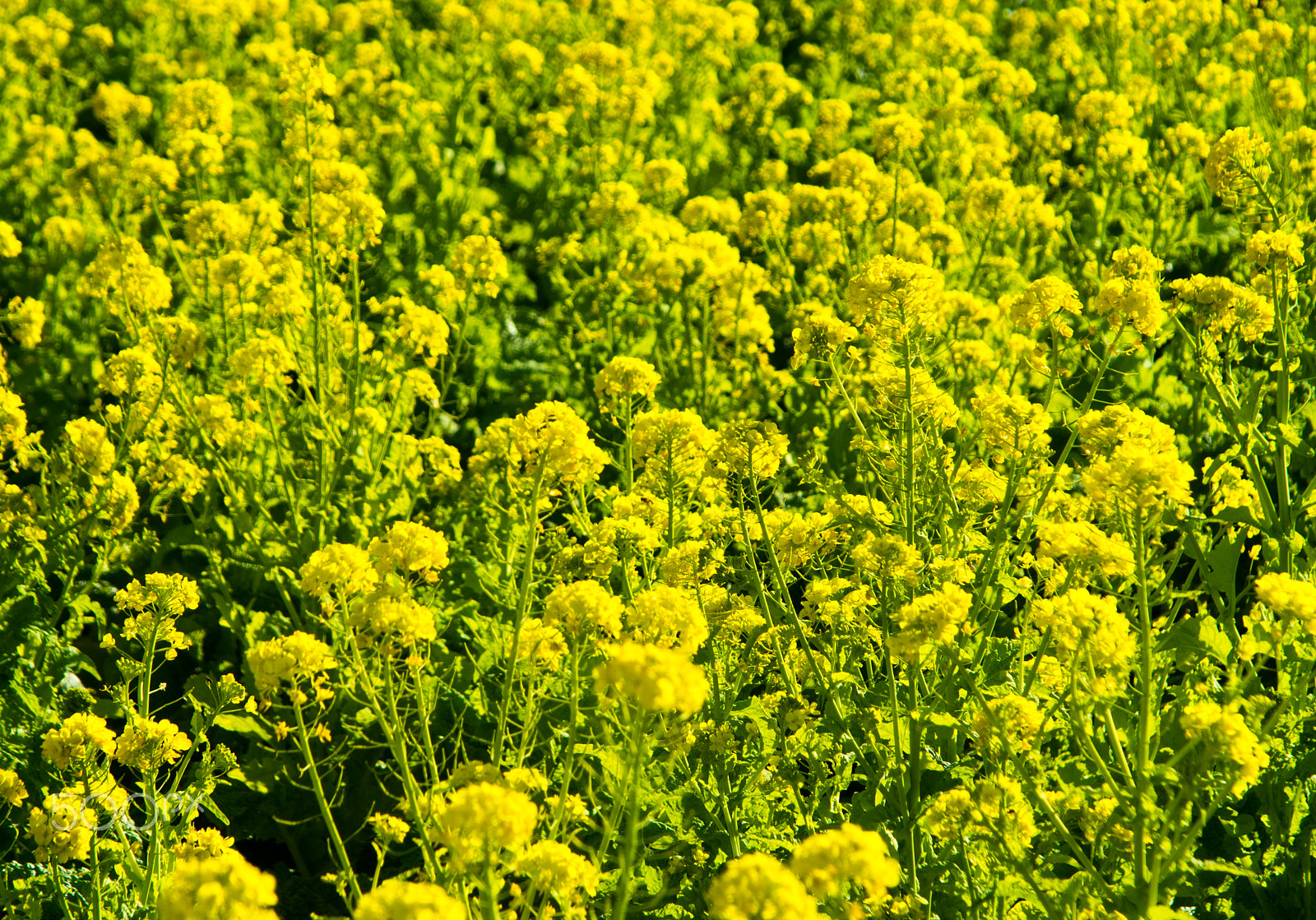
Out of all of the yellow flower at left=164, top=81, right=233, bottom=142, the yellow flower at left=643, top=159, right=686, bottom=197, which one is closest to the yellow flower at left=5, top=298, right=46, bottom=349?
the yellow flower at left=164, top=81, right=233, bottom=142

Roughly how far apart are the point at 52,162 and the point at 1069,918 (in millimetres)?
6804

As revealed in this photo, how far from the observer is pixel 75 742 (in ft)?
9.75

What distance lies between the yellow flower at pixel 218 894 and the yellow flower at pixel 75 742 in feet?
3.86

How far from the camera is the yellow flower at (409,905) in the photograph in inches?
73.2

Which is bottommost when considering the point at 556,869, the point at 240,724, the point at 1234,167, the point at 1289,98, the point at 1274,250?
the point at 240,724

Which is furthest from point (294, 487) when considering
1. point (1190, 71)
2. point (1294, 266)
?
point (1190, 71)

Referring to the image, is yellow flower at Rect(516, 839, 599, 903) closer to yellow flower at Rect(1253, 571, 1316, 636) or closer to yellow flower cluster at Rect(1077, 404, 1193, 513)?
yellow flower cluster at Rect(1077, 404, 1193, 513)

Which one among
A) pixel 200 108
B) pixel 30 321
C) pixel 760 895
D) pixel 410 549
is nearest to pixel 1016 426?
pixel 410 549

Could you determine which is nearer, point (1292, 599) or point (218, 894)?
point (218, 894)

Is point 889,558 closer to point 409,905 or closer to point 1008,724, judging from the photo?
point 1008,724

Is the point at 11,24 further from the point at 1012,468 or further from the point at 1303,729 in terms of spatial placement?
the point at 1303,729

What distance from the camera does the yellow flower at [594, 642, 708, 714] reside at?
1938 millimetres

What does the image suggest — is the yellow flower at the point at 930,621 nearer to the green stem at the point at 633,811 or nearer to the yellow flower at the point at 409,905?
the green stem at the point at 633,811

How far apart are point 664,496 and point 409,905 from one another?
1938 mm
